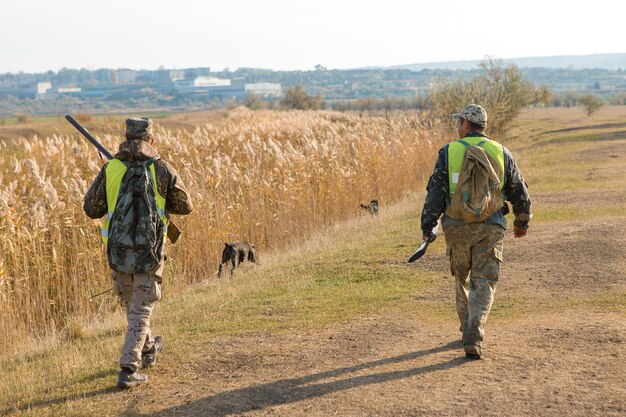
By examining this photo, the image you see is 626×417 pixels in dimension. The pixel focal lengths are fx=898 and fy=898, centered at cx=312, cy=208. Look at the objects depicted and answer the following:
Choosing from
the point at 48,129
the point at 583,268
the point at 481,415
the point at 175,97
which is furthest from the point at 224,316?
the point at 175,97

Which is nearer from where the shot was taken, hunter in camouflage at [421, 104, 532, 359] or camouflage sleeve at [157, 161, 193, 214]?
camouflage sleeve at [157, 161, 193, 214]

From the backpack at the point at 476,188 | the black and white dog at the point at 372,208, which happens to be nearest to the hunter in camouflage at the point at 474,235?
the backpack at the point at 476,188

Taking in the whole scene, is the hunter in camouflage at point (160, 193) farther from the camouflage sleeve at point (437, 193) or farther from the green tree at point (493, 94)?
the green tree at point (493, 94)

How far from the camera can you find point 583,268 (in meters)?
11.8

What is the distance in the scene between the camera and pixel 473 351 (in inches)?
296

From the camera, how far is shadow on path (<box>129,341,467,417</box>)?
672 centimetres

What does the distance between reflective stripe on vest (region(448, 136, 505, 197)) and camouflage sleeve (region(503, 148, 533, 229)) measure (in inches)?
4.3

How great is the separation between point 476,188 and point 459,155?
312 mm

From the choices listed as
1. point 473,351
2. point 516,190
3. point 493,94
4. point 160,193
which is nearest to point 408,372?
point 473,351

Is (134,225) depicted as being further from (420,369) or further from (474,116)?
(474,116)

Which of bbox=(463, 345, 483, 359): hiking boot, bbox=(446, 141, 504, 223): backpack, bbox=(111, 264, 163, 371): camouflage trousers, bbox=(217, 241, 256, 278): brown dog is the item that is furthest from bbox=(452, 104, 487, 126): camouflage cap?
bbox=(217, 241, 256, 278): brown dog

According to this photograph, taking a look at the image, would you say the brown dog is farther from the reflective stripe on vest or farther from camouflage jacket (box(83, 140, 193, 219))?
the reflective stripe on vest

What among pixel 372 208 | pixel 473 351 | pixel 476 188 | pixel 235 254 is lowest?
pixel 372 208

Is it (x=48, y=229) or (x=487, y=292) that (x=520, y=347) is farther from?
(x=48, y=229)
